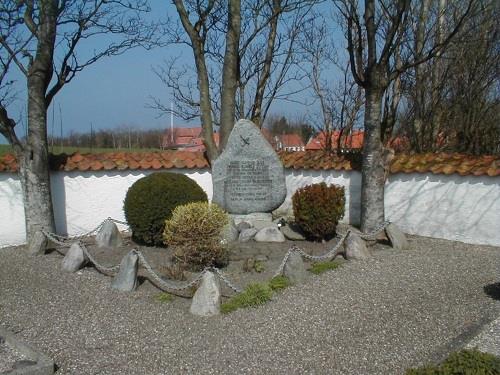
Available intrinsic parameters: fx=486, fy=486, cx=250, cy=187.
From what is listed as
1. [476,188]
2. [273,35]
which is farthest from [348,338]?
[273,35]

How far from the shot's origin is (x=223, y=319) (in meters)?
5.12

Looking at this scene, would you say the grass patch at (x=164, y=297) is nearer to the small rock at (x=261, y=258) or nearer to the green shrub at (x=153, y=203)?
the small rock at (x=261, y=258)

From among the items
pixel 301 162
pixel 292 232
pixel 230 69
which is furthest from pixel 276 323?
pixel 230 69

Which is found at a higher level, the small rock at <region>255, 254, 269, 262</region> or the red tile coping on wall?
the red tile coping on wall

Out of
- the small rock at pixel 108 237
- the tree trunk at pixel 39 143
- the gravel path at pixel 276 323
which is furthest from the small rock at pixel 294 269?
the tree trunk at pixel 39 143

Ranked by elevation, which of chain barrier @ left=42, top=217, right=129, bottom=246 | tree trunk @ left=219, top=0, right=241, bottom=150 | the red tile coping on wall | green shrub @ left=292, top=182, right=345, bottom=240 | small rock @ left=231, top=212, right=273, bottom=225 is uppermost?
tree trunk @ left=219, top=0, right=241, bottom=150

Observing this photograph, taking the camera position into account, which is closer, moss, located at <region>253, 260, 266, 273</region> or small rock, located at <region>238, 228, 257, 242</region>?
moss, located at <region>253, 260, 266, 273</region>

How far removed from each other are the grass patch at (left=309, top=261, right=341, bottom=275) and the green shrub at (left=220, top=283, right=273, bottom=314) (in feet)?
3.77

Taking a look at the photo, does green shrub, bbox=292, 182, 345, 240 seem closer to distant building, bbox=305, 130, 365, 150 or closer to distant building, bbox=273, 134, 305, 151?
distant building, bbox=305, 130, 365, 150

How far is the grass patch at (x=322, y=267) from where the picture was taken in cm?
661

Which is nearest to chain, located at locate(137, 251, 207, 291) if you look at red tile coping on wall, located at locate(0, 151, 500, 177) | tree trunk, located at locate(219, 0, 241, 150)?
red tile coping on wall, located at locate(0, 151, 500, 177)

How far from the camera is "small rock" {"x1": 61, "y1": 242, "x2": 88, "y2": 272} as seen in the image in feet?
22.9

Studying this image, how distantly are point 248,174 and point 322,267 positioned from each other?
11.3 ft

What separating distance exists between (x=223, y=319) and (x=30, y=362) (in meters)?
1.92
